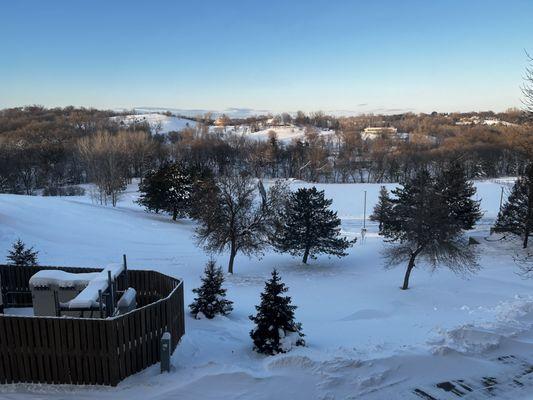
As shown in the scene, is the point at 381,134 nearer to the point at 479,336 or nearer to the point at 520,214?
the point at 520,214

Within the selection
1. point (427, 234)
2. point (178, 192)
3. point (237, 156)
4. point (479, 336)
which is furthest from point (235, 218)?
point (237, 156)

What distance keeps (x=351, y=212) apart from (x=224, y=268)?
111ft

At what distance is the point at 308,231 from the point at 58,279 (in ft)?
62.1

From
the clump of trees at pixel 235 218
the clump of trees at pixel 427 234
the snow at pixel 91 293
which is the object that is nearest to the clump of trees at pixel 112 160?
the clump of trees at pixel 235 218

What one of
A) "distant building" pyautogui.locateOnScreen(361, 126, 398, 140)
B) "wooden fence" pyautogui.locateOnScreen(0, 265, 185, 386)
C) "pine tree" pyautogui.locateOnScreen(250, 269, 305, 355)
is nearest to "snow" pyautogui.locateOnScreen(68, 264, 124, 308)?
"wooden fence" pyautogui.locateOnScreen(0, 265, 185, 386)

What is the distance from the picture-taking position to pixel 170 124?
652 ft

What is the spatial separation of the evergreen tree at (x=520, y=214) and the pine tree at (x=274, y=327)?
78.1ft

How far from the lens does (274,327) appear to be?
30.2ft

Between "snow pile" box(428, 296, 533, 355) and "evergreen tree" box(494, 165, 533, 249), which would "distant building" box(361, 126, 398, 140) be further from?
"snow pile" box(428, 296, 533, 355)

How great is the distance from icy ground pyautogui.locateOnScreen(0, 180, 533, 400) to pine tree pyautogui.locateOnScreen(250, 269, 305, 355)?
30 cm

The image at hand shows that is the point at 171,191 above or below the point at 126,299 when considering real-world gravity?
below

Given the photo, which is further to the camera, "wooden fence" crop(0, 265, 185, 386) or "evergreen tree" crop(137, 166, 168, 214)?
"evergreen tree" crop(137, 166, 168, 214)

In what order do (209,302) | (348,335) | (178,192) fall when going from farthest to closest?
(178,192) → (209,302) → (348,335)

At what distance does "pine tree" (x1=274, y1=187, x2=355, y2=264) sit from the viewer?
26953 millimetres
